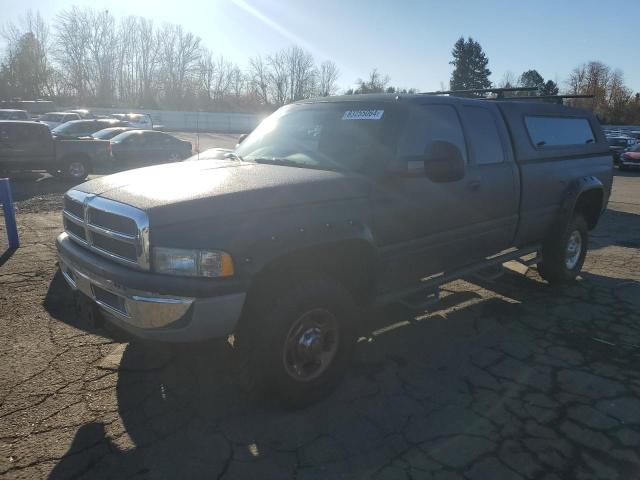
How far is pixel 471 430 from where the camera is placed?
2.98 metres

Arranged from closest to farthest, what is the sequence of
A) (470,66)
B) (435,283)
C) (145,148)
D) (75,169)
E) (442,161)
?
(442,161) → (435,283) → (75,169) → (145,148) → (470,66)

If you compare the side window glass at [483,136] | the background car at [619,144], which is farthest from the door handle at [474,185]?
the background car at [619,144]

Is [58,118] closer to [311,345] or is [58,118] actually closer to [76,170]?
[76,170]

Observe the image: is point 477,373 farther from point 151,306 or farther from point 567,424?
point 151,306

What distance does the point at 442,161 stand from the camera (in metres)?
3.22

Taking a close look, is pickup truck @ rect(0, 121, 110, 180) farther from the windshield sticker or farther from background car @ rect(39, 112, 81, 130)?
background car @ rect(39, 112, 81, 130)

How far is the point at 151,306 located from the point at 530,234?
3993 millimetres

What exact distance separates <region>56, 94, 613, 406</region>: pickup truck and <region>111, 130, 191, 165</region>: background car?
1347 cm

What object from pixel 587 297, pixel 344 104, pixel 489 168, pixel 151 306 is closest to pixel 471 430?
pixel 151 306

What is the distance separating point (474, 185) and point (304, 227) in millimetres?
1907

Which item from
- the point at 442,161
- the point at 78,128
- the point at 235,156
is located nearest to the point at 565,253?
the point at 442,161

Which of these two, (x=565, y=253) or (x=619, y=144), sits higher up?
(x=619, y=144)

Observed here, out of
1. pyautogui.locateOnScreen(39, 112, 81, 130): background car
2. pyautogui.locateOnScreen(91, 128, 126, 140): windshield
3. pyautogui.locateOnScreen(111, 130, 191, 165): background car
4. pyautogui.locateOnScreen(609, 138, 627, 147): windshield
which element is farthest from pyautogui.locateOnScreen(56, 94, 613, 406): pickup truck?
pyautogui.locateOnScreen(609, 138, 627, 147): windshield

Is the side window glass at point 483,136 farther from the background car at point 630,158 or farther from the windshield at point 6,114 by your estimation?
the windshield at point 6,114
